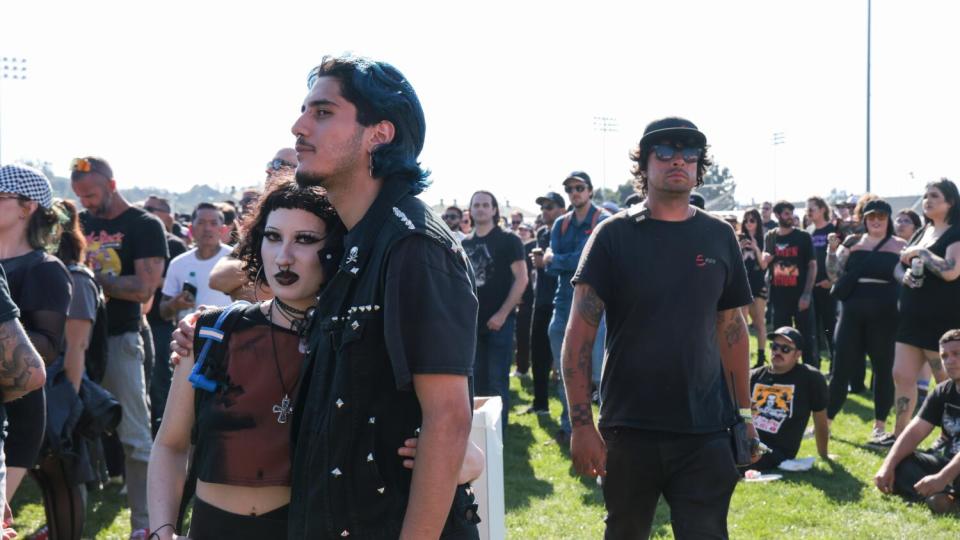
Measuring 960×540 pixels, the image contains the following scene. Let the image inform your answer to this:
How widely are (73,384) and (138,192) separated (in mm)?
81263

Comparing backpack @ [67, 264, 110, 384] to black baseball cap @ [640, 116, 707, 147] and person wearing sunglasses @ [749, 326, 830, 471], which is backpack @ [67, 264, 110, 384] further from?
person wearing sunglasses @ [749, 326, 830, 471]

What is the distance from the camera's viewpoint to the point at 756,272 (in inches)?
490

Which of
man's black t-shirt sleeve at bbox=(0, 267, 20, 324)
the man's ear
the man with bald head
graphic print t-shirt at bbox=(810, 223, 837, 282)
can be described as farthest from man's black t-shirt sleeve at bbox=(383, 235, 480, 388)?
graphic print t-shirt at bbox=(810, 223, 837, 282)

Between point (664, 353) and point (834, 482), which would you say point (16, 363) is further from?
point (834, 482)

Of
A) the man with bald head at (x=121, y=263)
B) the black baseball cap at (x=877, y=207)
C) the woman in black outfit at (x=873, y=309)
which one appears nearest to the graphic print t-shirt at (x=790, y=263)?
the woman in black outfit at (x=873, y=309)

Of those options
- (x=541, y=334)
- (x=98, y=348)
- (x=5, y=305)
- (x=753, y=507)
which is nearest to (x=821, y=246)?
(x=541, y=334)

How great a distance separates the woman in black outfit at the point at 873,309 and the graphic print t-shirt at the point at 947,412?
1.98 meters

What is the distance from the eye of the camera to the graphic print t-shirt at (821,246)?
41.4ft

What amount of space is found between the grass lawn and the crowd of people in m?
0.28

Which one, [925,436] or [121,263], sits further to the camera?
[925,436]

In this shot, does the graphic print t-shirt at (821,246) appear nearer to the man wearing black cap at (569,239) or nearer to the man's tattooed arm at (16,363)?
the man wearing black cap at (569,239)

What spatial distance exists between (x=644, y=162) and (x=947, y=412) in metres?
3.96

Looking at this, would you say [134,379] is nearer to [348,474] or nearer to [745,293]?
[745,293]

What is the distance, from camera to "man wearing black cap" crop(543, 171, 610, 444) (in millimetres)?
8070
